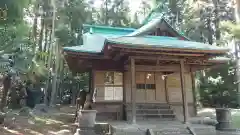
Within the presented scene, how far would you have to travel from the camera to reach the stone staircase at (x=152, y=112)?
8.59 meters

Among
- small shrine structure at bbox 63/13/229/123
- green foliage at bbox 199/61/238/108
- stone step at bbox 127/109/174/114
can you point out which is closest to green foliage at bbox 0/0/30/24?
small shrine structure at bbox 63/13/229/123

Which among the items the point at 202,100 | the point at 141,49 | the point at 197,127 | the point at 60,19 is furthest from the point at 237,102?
the point at 60,19

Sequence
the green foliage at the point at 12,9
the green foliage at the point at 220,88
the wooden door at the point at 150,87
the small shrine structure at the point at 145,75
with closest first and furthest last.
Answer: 1. the green foliage at the point at 12,9
2. the small shrine structure at the point at 145,75
3. the wooden door at the point at 150,87
4. the green foliage at the point at 220,88

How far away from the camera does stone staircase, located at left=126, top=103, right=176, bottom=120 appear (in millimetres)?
8586

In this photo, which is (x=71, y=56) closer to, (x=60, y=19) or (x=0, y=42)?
(x=0, y=42)

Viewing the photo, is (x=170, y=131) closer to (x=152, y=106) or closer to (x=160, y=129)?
(x=160, y=129)

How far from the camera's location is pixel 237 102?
1644 cm

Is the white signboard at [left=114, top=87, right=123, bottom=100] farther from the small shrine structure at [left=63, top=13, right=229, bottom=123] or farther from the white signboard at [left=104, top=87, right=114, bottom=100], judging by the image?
the white signboard at [left=104, top=87, right=114, bottom=100]

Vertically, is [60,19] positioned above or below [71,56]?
above

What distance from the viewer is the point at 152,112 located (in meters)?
8.84

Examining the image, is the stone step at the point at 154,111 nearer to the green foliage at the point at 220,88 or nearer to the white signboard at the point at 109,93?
the white signboard at the point at 109,93

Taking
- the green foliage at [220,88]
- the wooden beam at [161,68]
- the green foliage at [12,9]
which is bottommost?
the green foliage at [220,88]

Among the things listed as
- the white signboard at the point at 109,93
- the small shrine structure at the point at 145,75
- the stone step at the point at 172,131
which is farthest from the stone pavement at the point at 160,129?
the white signboard at the point at 109,93

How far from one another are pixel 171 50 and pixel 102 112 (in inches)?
140
